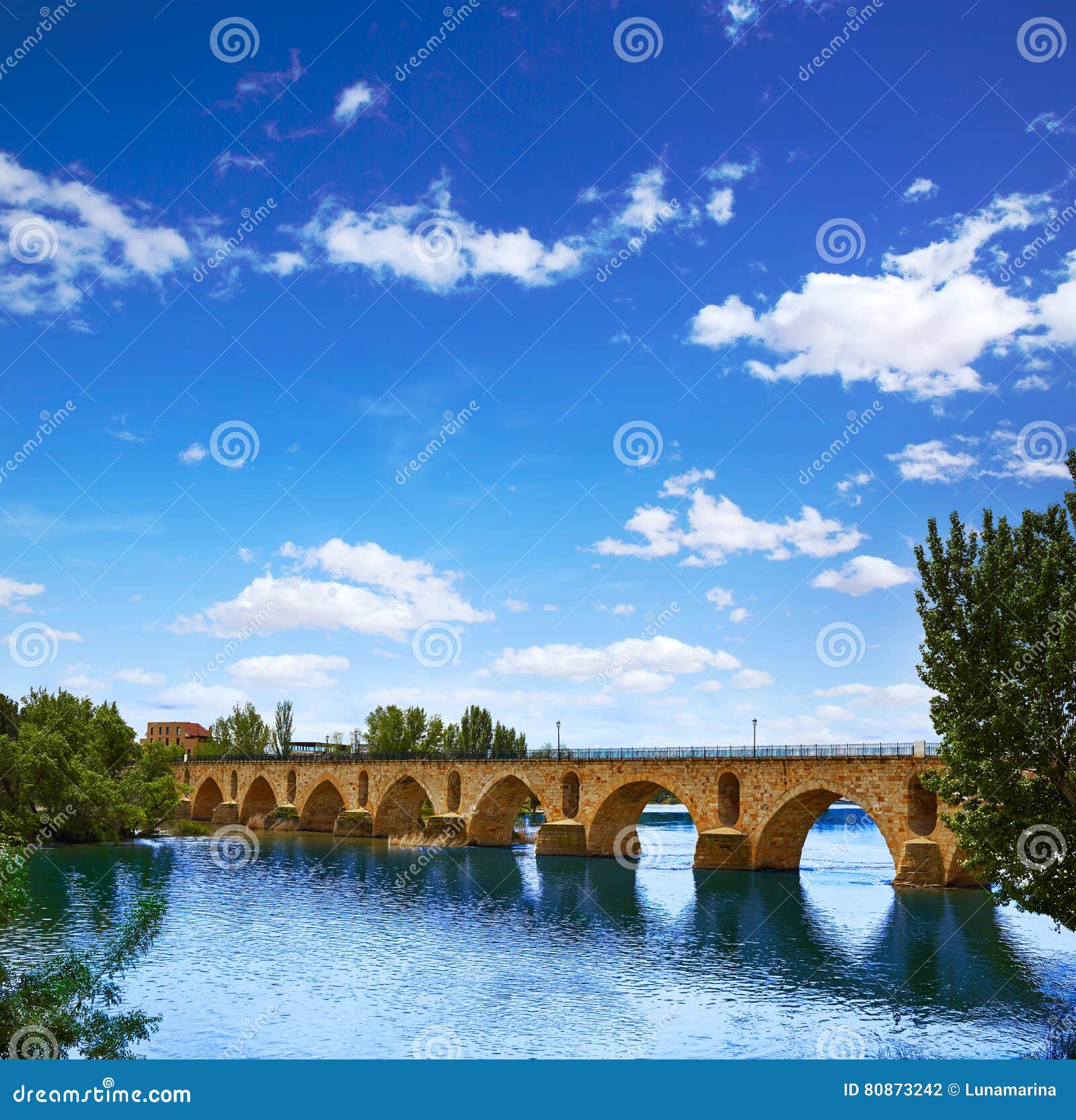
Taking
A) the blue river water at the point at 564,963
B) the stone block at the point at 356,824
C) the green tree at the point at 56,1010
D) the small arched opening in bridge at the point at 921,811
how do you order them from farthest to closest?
the stone block at the point at 356,824
the small arched opening in bridge at the point at 921,811
the blue river water at the point at 564,963
the green tree at the point at 56,1010

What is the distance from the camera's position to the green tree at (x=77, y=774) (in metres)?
57.0

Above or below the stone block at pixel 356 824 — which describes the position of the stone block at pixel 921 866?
above

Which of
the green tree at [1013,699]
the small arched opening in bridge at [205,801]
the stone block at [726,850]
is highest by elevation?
the green tree at [1013,699]

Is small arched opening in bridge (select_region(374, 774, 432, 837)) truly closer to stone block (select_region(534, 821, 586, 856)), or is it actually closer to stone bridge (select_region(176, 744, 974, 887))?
stone bridge (select_region(176, 744, 974, 887))

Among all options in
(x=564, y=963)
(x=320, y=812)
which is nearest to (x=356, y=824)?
(x=320, y=812)

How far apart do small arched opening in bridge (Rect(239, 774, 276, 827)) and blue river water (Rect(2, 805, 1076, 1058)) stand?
117 ft

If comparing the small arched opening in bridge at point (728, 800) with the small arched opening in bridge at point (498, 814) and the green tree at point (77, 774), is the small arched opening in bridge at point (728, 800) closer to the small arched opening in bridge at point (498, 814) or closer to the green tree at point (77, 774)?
the small arched opening in bridge at point (498, 814)

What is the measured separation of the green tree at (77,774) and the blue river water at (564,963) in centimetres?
372

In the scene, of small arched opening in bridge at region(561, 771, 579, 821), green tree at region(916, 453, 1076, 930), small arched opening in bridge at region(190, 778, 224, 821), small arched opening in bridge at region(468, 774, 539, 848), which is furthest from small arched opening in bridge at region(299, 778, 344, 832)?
green tree at region(916, 453, 1076, 930)

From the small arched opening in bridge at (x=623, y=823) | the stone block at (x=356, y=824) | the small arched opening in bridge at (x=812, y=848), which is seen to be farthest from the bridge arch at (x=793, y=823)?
the stone block at (x=356, y=824)

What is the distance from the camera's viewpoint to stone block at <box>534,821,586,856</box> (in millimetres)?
59625
